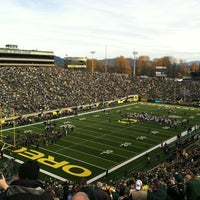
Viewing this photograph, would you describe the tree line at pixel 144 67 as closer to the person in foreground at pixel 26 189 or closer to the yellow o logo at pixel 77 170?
the yellow o logo at pixel 77 170

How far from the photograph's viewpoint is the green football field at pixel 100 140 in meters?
23.0

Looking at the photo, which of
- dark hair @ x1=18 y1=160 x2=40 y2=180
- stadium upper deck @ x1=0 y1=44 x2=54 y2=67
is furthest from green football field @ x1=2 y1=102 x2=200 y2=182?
stadium upper deck @ x1=0 y1=44 x2=54 y2=67

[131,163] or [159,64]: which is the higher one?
[159,64]

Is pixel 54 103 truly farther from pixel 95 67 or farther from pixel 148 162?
pixel 95 67

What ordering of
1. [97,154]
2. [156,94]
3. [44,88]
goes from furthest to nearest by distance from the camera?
[156,94] → [44,88] → [97,154]

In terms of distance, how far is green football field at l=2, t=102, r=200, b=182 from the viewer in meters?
23.0

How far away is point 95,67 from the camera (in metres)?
127

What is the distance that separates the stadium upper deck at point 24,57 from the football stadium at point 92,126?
205 mm

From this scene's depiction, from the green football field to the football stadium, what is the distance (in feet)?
0.25

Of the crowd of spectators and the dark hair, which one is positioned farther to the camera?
the crowd of spectators

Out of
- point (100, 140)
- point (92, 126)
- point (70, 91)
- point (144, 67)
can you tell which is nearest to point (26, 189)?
point (100, 140)

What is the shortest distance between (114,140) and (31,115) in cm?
1488

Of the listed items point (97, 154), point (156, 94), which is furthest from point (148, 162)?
point (156, 94)

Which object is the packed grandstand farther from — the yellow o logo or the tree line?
the tree line
